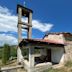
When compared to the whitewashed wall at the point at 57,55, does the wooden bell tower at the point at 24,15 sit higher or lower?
higher

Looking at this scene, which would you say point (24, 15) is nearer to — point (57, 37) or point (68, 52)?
point (57, 37)

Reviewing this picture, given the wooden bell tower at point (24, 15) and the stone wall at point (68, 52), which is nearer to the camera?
the stone wall at point (68, 52)

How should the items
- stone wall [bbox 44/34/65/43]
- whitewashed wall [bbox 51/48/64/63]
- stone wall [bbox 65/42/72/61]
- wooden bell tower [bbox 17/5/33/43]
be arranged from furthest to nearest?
1. wooden bell tower [bbox 17/5/33/43]
2. stone wall [bbox 44/34/65/43]
3. whitewashed wall [bbox 51/48/64/63]
4. stone wall [bbox 65/42/72/61]

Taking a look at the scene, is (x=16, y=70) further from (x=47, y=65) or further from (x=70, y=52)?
(x=70, y=52)

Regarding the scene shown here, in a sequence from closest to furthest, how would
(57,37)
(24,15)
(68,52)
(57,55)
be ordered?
(68,52)
(57,55)
(57,37)
(24,15)

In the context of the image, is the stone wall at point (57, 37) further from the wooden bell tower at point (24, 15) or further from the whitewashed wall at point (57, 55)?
the wooden bell tower at point (24, 15)

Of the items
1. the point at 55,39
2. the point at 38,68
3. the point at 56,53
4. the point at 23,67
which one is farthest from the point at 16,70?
the point at 55,39

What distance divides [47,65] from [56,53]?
10.2 ft

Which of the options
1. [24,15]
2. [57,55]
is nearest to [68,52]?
[57,55]

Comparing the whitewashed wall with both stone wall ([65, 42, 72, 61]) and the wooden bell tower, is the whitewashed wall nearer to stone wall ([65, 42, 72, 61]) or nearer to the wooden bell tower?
stone wall ([65, 42, 72, 61])

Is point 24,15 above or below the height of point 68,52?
above

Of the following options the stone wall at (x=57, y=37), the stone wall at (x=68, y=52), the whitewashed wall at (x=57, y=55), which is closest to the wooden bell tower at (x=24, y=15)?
the stone wall at (x=57, y=37)

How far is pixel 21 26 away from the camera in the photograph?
19.5 metres

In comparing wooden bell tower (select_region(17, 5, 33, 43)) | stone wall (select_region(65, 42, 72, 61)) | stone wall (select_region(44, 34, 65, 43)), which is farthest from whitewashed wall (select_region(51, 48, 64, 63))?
wooden bell tower (select_region(17, 5, 33, 43))
